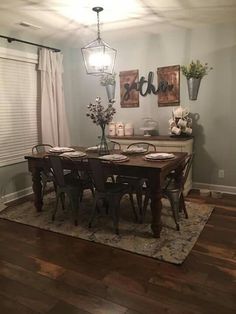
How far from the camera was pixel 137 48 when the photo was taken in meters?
4.45

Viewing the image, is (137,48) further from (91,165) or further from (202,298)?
(202,298)

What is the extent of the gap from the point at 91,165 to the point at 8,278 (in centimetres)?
126

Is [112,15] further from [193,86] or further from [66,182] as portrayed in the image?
[66,182]

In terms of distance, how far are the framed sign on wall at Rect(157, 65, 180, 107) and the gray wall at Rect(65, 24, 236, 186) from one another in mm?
81

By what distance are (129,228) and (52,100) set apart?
2.58 meters

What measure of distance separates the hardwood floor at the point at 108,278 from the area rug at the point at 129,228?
0.31 feet

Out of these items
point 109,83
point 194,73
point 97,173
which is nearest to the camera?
point 97,173

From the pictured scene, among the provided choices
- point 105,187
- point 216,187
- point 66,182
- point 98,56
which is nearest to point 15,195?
point 66,182

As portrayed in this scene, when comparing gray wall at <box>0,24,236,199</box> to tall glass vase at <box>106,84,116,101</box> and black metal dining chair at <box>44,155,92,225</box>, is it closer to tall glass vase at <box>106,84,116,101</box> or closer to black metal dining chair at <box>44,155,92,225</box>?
tall glass vase at <box>106,84,116,101</box>

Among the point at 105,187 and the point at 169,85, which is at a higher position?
the point at 169,85

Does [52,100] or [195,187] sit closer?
[195,187]

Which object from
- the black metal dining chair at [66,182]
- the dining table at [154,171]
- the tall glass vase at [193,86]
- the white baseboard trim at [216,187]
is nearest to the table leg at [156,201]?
the dining table at [154,171]

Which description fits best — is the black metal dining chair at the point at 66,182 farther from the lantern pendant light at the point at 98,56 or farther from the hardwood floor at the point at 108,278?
the lantern pendant light at the point at 98,56

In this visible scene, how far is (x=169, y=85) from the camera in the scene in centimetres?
427
